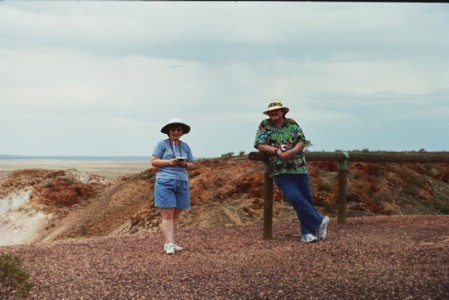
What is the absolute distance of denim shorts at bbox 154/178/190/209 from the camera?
26.1ft

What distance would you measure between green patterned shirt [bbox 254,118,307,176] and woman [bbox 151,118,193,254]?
109cm

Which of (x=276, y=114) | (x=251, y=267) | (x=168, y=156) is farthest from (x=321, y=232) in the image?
(x=168, y=156)

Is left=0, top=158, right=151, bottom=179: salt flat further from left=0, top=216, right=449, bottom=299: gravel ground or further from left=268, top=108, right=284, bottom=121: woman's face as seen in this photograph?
left=268, top=108, right=284, bottom=121: woman's face

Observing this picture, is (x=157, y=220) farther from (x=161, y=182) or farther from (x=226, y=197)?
(x=161, y=182)

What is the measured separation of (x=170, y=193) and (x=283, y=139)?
5.74ft

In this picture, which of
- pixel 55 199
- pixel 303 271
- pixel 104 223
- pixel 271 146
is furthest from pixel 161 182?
pixel 55 199

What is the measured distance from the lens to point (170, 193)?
7.99 metres

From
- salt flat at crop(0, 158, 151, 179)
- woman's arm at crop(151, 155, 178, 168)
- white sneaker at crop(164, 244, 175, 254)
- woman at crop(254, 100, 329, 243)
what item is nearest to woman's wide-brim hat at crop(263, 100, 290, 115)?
woman at crop(254, 100, 329, 243)

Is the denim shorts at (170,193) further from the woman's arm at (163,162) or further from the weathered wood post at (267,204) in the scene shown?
the weathered wood post at (267,204)

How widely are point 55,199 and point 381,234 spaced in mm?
12751

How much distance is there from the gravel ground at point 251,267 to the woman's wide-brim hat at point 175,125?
1625 millimetres

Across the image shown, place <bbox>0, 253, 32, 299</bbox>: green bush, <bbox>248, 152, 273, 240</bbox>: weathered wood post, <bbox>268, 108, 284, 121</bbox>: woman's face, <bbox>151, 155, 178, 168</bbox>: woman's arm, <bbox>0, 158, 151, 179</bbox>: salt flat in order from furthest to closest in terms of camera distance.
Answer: <bbox>0, 158, 151, 179</bbox>: salt flat → <bbox>248, 152, 273, 240</bbox>: weathered wood post → <bbox>268, 108, 284, 121</bbox>: woman's face → <bbox>151, 155, 178, 168</bbox>: woman's arm → <bbox>0, 253, 32, 299</bbox>: green bush

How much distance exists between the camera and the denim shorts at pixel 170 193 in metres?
7.95

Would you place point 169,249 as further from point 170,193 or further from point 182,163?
point 182,163
